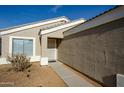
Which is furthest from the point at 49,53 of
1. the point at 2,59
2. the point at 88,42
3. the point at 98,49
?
the point at 98,49

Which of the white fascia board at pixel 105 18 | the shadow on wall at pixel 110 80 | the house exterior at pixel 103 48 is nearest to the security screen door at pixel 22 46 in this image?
the house exterior at pixel 103 48

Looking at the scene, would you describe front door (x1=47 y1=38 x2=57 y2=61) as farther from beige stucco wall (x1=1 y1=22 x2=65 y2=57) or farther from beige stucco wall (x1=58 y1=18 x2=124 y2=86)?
beige stucco wall (x1=58 y1=18 x2=124 y2=86)

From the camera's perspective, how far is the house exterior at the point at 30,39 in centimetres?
1350

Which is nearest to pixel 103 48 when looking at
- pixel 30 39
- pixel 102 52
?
pixel 102 52

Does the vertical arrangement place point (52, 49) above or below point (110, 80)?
above

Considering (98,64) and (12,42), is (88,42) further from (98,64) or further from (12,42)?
(12,42)

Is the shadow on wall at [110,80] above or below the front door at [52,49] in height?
below

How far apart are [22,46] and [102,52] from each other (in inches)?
377

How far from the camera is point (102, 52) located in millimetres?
6859

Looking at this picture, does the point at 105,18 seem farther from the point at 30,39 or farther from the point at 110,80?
the point at 30,39

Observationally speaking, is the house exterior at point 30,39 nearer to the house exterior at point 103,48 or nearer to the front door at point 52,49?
the front door at point 52,49

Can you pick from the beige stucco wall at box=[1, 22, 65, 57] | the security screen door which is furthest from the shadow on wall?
the security screen door

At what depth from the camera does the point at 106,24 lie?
261 inches

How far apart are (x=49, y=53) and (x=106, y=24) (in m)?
10.2
